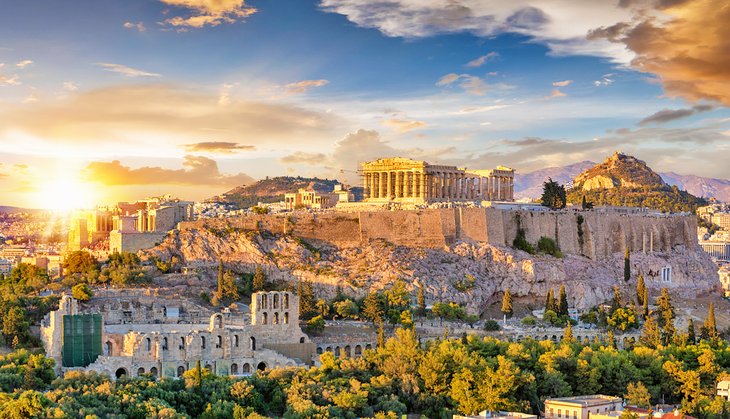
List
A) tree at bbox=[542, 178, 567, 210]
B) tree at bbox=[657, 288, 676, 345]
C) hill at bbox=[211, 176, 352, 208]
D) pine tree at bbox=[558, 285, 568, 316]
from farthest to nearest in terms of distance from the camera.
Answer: hill at bbox=[211, 176, 352, 208], tree at bbox=[542, 178, 567, 210], pine tree at bbox=[558, 285, 568, 316], tree at bbox=[657, 288, 676, 345]

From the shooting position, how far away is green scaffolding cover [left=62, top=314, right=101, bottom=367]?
131 ft

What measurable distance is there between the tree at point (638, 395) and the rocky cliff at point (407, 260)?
16168 mm

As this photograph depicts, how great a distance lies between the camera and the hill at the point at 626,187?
113250 mm

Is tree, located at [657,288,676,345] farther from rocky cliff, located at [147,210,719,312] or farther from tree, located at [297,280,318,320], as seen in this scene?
tree, located at [297,280,318,320]

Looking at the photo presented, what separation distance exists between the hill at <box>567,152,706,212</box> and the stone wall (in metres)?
40.7

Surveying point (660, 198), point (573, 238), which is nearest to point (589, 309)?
point (573, 238)

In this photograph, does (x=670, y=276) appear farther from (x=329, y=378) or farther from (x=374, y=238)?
(x=329, y=378)

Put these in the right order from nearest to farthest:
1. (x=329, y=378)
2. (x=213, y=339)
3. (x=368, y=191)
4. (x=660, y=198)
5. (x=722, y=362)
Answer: (x=329, y=378) → (x=213, y=339) → (x=722, y=362) → (x=368, y=191) → (x=660, y=198)

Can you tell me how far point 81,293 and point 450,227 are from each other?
917 inches

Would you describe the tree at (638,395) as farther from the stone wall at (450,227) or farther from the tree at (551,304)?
the stone wall at (450,227)

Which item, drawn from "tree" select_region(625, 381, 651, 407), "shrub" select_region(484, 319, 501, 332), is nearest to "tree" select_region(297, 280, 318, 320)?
"shrub" select_region(484, 319, 501, 332)

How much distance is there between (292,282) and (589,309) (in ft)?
55.9

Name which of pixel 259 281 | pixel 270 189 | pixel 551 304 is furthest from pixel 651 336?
pixel 270 189

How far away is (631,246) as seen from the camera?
71.5m
